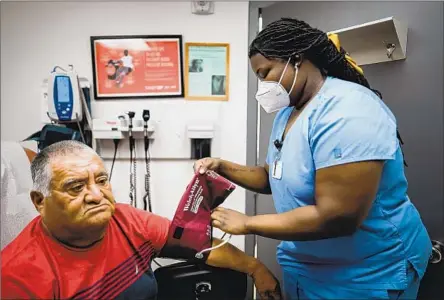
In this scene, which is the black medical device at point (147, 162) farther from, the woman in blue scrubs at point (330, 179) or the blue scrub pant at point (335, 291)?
the blue scrub pant at point (335, 291)

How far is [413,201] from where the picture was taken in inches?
40.9

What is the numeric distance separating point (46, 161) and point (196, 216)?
1.23 ft

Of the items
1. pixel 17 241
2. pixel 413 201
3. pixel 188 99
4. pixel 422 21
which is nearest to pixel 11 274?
pixel 17 241

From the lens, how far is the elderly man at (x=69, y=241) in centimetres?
75

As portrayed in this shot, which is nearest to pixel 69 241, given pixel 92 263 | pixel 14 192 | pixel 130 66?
Answer: pixel 92 263

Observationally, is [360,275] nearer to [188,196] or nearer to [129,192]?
[188,196]

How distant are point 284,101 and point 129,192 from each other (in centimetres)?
49

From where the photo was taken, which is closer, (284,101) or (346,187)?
(346,187)

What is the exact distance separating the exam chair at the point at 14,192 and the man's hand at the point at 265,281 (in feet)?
1.98

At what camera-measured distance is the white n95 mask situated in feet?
2.85

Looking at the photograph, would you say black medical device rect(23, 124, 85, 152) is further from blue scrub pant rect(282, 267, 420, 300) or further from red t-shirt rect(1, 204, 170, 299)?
blue scrub pant rect(282, 267, 420, 300)

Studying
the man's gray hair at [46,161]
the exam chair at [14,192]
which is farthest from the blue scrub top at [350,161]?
the exam chair at [14,192]

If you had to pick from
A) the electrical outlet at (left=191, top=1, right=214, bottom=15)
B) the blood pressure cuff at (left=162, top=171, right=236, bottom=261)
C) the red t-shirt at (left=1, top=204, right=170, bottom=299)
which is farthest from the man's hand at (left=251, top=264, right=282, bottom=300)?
the electrical outlet at (left=191, top=1, right=214, bottom=15)

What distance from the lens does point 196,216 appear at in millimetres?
929
